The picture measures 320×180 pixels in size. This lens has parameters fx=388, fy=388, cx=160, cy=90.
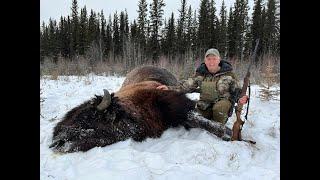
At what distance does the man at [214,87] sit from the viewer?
5.79 meters

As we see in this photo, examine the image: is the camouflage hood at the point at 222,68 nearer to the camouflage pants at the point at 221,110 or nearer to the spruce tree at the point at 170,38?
the camouflage pants at the point at 221,110

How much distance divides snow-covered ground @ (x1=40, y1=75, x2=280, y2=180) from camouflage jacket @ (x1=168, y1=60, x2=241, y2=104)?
19.7 inches

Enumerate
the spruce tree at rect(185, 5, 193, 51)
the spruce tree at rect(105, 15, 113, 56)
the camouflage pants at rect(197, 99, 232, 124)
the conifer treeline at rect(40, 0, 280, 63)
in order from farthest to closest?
1. the spruce tree at rect(105, 15, 113, 56)
2. the spruce tree at rect(185, 5, 193, 51)
3. the conifer treeline at rect(40, 0, 280, 63)
4. the camouflage pants at rect(197, 99, 232, 124)

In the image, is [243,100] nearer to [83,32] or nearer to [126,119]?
[126,119]

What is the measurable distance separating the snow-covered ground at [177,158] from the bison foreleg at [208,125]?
10 cm

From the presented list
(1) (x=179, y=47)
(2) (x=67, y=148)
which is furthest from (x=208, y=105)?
(1) (x=179, y=47)

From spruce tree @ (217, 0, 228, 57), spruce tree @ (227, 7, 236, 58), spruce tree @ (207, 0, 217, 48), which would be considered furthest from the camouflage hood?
spruce tree @ (207, 0, 217, 48)

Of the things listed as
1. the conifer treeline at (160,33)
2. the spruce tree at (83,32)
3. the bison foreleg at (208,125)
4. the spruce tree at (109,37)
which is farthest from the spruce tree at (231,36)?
the bison foreleg at (208,125)

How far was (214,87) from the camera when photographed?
6035mm

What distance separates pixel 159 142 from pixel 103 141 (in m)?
0.77

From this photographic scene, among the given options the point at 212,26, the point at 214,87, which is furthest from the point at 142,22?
the point at 214,87

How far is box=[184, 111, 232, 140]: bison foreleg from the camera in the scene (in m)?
5.39

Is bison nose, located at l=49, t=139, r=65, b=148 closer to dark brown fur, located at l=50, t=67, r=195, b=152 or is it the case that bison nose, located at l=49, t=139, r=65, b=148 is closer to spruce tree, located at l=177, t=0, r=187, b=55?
dark brown fur, located at l=50, t=67, r=195, b=152
